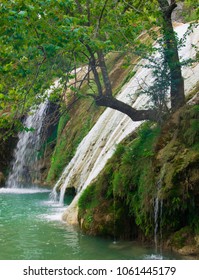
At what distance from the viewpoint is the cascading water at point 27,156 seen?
2278 cm

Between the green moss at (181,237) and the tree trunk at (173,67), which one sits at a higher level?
the tree trunk at (173,67)

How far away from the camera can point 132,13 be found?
10133mm

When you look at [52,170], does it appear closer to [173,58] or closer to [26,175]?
[26,175]

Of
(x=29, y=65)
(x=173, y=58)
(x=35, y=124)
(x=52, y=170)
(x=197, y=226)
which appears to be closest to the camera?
(x=197, y=226)

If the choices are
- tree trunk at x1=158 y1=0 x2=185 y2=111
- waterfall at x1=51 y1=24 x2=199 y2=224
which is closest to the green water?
waterfall at x1=51 y1=24 x2=199 y2=224

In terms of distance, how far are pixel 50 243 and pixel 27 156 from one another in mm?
14807

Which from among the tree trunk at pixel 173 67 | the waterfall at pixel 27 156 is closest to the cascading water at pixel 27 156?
the waterfall at pixel 27 156

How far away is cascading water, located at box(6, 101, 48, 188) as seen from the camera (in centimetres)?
2278

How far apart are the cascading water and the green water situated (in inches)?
376

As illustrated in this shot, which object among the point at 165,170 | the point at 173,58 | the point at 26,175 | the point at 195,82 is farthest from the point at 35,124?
the point at 165,170

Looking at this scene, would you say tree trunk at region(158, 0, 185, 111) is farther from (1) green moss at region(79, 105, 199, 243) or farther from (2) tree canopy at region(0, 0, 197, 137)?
(1) green moss at region(79, 105, 199, 243)

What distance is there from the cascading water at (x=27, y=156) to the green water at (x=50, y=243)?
9.55 m

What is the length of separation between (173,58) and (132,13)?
139 centimetres

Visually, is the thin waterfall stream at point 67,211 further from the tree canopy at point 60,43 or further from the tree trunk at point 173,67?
the tree canopy at point 60,43
